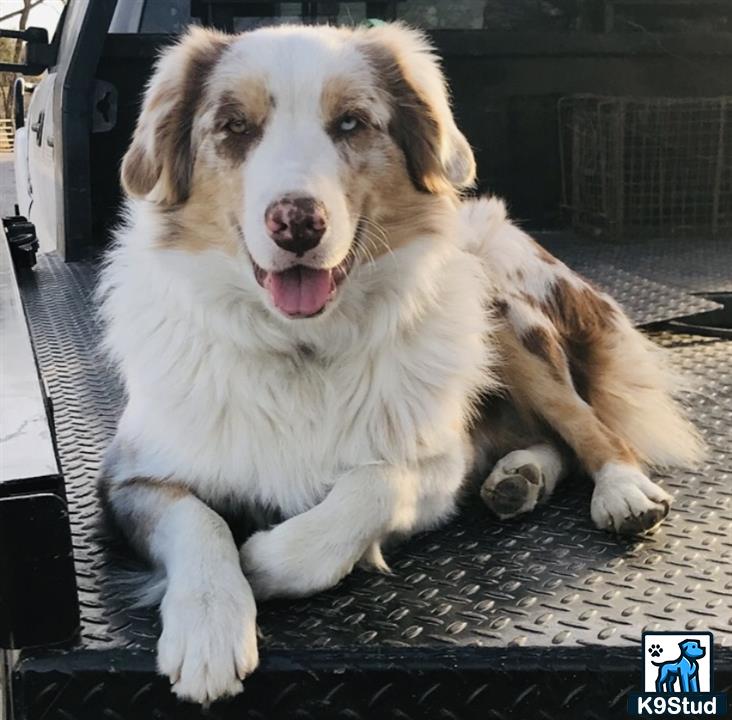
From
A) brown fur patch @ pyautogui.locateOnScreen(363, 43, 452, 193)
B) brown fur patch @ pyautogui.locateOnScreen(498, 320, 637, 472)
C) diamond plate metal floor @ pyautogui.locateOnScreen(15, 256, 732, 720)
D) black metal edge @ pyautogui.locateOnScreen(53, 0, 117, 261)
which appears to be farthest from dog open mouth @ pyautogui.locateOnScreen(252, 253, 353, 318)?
black metal edge @ pyautogui.locateOnScreen(53, 0, 117, 261)

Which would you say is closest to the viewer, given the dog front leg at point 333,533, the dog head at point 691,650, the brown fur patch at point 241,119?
the dog head at point 691,650

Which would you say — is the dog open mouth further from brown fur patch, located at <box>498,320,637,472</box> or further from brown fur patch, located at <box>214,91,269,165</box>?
brown fur patch, located at <box>498,320,637,472</box>

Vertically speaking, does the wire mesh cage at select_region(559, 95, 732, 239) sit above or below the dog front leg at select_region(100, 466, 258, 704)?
above

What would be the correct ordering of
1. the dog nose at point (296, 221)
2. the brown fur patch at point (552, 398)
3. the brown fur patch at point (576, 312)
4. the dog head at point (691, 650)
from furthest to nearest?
the brown fur patch at point (576, 312) → the brown fur patch at point (552, 398) → the dog nose at point (296, 221) → the dog head at point (691, 650)

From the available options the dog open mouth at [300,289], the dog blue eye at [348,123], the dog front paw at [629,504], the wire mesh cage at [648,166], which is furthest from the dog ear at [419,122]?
the wire mesh cage at [648,166]

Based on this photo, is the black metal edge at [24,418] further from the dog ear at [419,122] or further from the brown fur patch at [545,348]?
the brown fur patch at [545,348]

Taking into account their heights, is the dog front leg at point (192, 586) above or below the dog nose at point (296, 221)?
below

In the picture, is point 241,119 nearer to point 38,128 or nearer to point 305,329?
point 305,329

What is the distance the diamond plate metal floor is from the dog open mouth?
544mm

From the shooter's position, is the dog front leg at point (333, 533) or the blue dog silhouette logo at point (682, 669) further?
the dog front leg at point (333, 533)

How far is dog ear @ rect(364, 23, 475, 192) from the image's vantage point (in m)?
2.46

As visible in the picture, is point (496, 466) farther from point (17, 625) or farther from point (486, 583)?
point (17, 625)

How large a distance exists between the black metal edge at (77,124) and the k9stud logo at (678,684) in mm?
3458

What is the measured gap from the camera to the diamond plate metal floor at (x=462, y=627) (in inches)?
61.1
